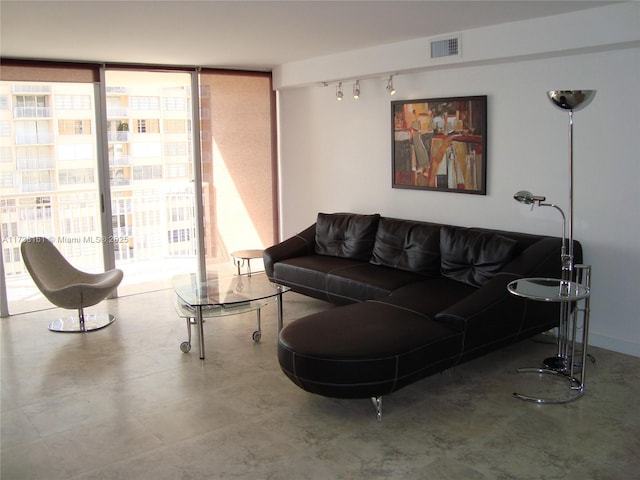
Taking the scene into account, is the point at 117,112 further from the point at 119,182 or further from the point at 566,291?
the point at 566,291

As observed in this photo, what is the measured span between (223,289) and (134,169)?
2582 millimetres

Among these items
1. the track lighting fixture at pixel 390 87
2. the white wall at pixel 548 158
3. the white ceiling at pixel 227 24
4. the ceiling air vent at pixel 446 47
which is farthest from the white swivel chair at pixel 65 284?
the ceiling air vent at pixel 446 47

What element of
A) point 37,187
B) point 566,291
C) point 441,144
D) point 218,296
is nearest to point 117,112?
point 37,187

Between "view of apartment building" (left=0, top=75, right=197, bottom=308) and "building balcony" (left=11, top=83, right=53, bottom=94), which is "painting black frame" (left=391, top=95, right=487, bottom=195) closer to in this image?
"view of apartment building" (left=0, top=75, right=197, bottom=308)

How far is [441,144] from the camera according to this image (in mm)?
5660

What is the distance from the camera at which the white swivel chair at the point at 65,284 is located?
5.23 metres

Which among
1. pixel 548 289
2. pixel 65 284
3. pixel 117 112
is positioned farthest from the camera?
pixel 117 112

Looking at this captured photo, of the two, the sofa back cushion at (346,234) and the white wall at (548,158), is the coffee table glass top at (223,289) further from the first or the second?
the white wall at (548,158)

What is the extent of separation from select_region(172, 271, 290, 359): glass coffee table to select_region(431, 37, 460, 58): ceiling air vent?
→ 2.32m

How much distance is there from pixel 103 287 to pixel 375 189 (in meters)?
2.78

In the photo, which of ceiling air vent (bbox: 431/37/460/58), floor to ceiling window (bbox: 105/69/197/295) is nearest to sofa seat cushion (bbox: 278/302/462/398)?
ceiling air vent (bbox: 431/37/460/58)

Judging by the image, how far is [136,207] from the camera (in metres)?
7.21

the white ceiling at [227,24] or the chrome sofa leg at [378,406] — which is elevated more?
the white ceiling at [227,24]

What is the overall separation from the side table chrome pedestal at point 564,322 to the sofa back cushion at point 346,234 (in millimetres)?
2009
